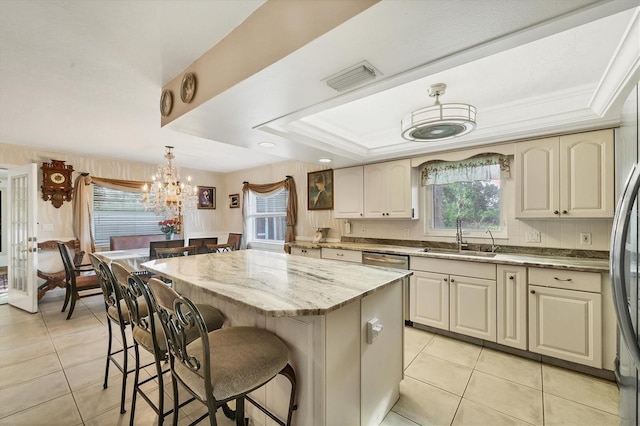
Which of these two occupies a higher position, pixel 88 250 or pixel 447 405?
pixel 88 250

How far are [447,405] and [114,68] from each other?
3359 mm

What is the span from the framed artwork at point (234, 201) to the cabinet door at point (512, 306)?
17.2 ft

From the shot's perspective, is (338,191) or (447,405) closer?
(447,405)

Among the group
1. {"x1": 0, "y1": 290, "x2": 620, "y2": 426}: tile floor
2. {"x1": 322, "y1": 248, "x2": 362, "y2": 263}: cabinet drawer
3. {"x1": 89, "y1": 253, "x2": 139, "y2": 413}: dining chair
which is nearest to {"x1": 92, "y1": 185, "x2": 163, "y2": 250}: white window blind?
{"x1": 0, "y1": 290, "x2": 620, "y2": 426}: tile floor

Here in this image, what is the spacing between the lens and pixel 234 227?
6.37m

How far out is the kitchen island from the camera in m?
1.28

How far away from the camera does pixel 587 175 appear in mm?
2328

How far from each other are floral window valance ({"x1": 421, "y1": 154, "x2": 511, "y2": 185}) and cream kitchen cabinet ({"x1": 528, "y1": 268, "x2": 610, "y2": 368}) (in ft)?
3.75

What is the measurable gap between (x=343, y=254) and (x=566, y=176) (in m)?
2.45

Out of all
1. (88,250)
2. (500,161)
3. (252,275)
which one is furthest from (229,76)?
(88,250)

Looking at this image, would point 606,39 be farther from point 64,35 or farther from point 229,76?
point 64,35

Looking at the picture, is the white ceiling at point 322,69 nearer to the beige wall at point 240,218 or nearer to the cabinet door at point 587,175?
the cabinet door at point 587,175

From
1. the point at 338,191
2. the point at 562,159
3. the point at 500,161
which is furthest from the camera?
the point at 338,191

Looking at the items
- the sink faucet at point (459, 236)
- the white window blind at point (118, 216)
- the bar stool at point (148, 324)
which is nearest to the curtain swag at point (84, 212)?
the white window blind at point (118, 216)
